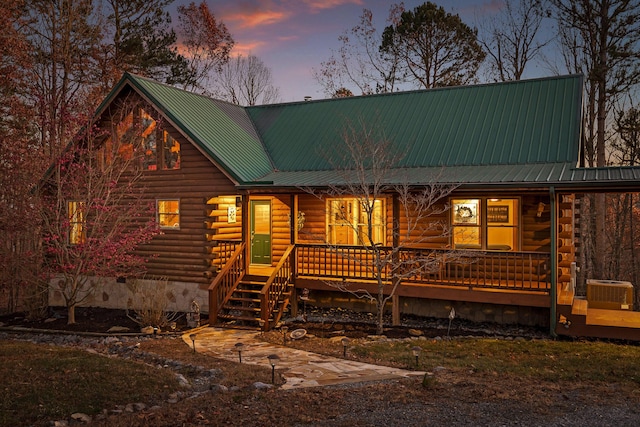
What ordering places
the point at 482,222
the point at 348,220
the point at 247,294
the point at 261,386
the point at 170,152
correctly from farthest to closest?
the point at 170,152 < the point at 348,220 < the point at 247,294 < the point at 482,222 < the point at 261,386

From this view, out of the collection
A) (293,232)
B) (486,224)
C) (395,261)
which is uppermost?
(486,224)

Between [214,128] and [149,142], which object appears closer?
[149,142]

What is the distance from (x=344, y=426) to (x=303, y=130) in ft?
47.2

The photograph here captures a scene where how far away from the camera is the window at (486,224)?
50.2ft

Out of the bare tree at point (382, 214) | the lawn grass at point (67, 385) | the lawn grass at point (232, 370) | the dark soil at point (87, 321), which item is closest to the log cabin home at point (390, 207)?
the bare tree at point (382, 214)

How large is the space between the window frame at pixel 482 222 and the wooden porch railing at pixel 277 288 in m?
4.69

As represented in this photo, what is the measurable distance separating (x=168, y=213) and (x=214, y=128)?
10.5 feet

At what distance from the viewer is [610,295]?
1448 centimetres

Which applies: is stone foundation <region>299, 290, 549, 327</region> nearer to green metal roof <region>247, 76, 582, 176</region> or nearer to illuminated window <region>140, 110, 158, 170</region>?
green metal roof <region>247, 76, 582, 176</region>

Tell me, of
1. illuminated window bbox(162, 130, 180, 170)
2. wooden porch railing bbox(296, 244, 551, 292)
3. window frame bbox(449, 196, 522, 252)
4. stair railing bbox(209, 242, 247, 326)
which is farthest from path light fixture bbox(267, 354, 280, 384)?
illuminated window bbox(162, 130, 180, 170)

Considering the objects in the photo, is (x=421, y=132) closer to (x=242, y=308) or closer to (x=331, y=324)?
(x=331, y=324)

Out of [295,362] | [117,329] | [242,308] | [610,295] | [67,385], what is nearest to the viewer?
[67,385]

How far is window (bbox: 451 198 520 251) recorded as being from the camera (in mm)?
15297

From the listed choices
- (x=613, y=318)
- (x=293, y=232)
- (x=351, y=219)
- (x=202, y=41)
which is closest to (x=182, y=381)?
(x=293, y=232)
